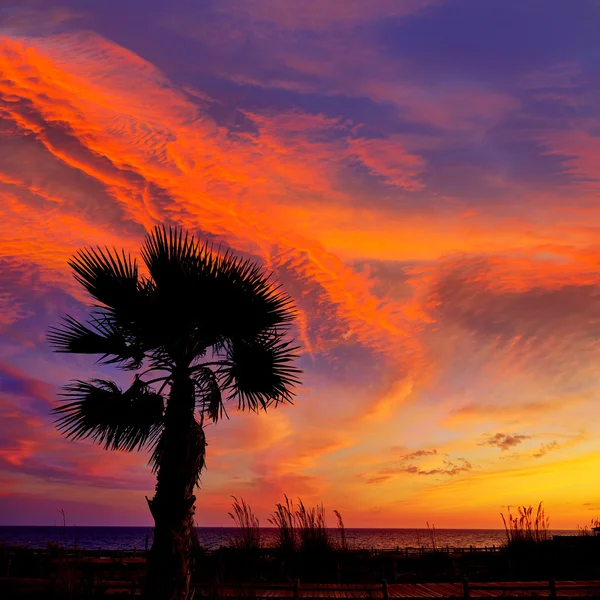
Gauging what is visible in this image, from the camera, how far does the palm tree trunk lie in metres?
10.9

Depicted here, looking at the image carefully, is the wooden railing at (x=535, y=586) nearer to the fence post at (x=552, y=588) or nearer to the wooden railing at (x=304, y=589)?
the fence post at (x=552, y=588)

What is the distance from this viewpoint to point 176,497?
11.5 metres

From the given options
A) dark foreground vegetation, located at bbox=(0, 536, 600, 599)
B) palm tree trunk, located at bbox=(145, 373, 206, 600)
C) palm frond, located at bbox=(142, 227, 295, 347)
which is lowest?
dark foreground vegetation, located at bbox=(0, 536, 600, 599)

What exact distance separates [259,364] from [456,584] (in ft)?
44.2

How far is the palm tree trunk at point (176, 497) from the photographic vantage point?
10.9 meters

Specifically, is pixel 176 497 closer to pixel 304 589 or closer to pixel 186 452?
pixel 186 452

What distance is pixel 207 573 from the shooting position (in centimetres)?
1941

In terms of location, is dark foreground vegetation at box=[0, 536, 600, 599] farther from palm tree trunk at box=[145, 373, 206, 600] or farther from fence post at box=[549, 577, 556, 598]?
fence post at box=[549, 577, 556, 598]

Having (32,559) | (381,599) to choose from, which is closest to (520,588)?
(381,599)

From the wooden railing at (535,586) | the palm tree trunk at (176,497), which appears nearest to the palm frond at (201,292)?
the palm tree trunk at (176,497)

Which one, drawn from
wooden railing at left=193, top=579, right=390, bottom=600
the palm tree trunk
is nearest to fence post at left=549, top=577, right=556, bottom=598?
wooden railing at left=193, top=579, right=390, bottom=600

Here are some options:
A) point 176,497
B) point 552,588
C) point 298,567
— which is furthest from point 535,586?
point 176,497

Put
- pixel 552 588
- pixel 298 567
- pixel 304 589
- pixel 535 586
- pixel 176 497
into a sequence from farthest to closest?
pixel 298 567 → pixel 304 589 → pixel 535 586 → pixel 552 588 → pixel 176 497

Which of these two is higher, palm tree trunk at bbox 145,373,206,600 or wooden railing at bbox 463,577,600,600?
palm tree trunk at bbox 145,373,206,600
